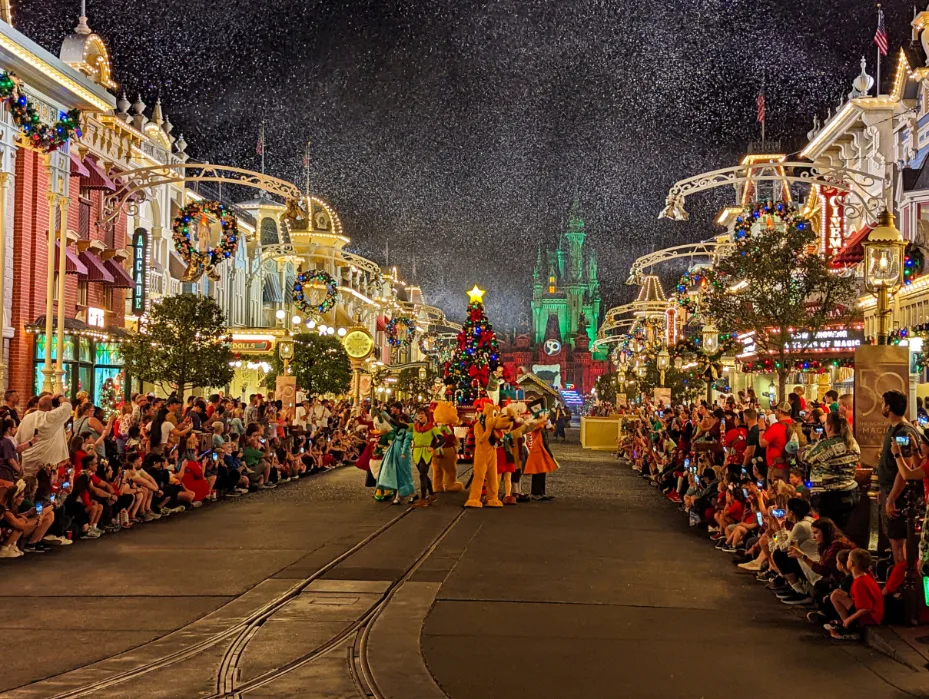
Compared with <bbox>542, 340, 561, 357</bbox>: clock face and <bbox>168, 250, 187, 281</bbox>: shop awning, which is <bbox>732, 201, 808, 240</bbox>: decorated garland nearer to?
<bbox>168, 250, 187, 281</bbox>: shop awning

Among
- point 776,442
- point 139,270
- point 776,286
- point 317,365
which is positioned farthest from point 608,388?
point 776,442

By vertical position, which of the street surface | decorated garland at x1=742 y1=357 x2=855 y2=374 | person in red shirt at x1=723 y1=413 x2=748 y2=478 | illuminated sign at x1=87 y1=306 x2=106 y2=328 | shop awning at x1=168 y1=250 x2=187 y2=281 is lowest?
the street surface

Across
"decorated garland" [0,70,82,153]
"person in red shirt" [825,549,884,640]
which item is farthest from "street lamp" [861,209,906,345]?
"decorated garland" [0,70,82,153]

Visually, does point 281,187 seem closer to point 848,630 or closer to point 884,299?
point 884,299

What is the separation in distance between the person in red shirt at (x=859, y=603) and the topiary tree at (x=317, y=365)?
42074mm

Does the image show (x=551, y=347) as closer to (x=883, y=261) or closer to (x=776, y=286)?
(x=776, y=286)

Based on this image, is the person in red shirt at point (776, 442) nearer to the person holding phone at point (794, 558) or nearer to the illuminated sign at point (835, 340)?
→ the person holding phone at point (794, 558)

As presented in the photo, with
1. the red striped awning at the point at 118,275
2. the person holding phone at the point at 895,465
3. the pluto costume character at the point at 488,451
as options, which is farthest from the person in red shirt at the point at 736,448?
the red striped awning at the point at 118,275

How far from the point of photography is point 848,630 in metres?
8.66

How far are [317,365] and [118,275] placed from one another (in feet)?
54.0

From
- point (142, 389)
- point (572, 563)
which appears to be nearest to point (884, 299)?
point (572, 563)

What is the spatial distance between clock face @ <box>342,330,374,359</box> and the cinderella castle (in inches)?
4678

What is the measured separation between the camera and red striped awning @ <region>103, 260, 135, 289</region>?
34.4 metres

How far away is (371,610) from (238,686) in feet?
8.63
